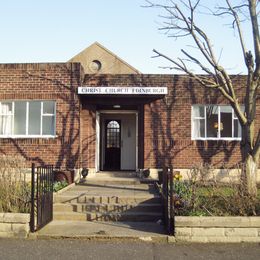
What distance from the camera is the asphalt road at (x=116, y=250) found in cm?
687

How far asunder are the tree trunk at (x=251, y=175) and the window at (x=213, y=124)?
4.57m

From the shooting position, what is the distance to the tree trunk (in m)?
8.30

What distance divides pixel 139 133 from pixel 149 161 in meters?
1.20

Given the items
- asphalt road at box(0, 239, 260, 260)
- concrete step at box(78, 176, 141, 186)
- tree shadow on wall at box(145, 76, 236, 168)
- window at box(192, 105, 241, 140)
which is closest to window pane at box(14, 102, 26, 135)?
concrete step at box(78, 176, 141, 186)

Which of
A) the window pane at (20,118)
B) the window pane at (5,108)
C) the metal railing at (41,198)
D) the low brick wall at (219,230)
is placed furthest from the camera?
the window pane at (5,108)

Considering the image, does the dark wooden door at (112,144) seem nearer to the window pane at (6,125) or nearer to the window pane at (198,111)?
the window pane at (198,111)

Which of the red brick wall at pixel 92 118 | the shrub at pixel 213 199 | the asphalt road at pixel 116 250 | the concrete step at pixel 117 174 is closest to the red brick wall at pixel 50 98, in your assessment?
the red brick wall at pixel 92 118

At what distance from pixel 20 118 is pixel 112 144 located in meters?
4.53

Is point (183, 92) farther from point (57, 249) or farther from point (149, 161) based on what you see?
point (57, 249)

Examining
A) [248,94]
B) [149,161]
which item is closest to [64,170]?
[149,161]

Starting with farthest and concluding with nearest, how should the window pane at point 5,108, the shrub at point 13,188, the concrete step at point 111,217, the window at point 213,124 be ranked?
the window at point 213,124 < the window pane at point 5,108 < the concrete step at point 111,217 < the shrub at point 13,188

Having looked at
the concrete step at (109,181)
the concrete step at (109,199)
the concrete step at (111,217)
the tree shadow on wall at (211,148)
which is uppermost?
the tree shadow on wall at (211,148)

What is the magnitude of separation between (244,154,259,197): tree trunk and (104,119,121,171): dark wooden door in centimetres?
794

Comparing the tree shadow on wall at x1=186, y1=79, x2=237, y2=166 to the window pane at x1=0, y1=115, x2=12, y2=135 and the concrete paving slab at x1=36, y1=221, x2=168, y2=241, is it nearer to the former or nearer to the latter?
the concrete paving slab at x1=36, y1=221, x2=168, y2=241
